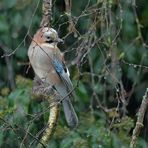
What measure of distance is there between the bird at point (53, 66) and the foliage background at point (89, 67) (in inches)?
3.6

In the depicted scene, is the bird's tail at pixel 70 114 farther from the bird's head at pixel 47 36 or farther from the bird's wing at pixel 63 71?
the bird's head at pixel 47 36

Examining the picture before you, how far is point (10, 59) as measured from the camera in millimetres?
8195

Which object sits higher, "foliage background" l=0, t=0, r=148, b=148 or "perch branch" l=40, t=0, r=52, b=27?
"perch branch" l=40, t=0, r=52, b=27

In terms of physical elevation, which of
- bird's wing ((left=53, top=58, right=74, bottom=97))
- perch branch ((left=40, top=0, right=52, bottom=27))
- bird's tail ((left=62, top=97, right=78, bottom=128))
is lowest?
bird's tail ((left=62, top=97, right=78, bottom=128))

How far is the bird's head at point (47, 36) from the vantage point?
6.05 m

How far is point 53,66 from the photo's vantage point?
6.79 meters

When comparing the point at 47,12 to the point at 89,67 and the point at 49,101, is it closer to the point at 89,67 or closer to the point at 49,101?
the point at 49,101

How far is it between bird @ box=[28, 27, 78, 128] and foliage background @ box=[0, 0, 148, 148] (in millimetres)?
93

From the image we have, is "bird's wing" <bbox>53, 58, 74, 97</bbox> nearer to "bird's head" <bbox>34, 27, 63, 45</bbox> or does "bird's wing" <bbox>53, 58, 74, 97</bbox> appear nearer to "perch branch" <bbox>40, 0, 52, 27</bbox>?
"bird's head" <bbox>34, 27, 63, 45</bbox>

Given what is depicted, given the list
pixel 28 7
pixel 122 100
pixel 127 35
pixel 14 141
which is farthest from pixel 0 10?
pixel 122 100

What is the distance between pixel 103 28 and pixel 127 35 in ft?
3.30

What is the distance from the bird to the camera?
21.1 ft

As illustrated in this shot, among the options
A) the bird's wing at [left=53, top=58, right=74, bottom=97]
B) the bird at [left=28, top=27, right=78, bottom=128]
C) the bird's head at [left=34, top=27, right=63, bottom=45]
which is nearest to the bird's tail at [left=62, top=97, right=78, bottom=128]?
the bird at [left=28, top=27, right=78, bottom=128]

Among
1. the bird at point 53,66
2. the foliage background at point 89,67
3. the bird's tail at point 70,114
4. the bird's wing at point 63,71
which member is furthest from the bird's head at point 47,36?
the bird's tail at point 70,114
